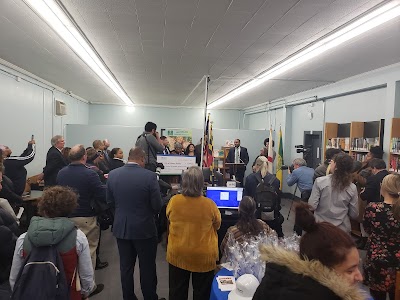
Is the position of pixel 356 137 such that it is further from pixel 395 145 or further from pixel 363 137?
pixel 395 145

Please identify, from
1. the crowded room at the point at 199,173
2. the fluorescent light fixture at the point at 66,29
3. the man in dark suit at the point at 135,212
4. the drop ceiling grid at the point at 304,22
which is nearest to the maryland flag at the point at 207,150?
the crowded room at the point at 199,173

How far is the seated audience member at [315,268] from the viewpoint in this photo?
1124 millimetres

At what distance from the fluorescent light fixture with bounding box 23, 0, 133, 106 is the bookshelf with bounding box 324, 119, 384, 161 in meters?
5.00

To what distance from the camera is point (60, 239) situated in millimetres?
2014

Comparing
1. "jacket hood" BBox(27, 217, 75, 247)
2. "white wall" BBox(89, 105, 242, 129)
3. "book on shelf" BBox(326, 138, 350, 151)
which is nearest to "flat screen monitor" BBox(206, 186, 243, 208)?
"jacket hood" BBox(27, 217, 75, 247)

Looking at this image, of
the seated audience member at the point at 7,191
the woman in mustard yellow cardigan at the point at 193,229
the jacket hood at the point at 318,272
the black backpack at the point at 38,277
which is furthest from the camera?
the seated audience member at the point at 7,191

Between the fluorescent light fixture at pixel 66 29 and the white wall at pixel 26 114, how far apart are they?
1.69 metres

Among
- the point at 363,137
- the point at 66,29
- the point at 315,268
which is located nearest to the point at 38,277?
the point at 315,268

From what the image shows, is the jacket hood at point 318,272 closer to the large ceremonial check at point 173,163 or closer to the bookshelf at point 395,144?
the large ceremonial check at point 173,163

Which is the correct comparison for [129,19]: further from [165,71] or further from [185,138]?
[185,138]

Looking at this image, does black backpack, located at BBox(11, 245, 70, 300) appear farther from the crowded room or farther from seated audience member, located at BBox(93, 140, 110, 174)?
seated audience member, located at BBox(93, 140, 110, 174)

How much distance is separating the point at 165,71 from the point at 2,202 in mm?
4454

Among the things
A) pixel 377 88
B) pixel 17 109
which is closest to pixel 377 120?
pixel 377 88

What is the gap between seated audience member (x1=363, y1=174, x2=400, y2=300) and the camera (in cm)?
273
